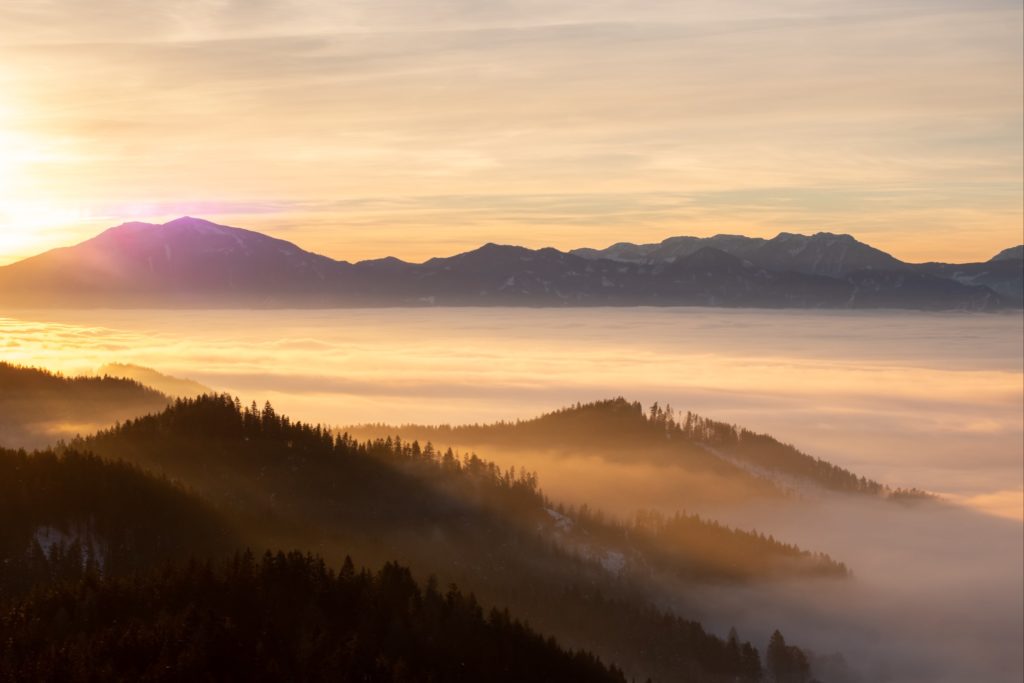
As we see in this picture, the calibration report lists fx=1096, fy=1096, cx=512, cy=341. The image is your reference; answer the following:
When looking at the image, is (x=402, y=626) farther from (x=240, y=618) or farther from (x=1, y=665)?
(x=1, y=665)

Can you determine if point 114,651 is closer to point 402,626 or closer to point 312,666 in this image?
point 312,666

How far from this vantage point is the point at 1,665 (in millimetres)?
152250

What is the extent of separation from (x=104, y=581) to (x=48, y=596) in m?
9.07

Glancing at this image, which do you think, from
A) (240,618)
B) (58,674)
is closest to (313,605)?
(240,618)

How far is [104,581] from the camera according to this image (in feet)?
594

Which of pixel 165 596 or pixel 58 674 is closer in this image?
pixel 58 674

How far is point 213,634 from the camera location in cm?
17012

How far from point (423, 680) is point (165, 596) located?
44.9 meters

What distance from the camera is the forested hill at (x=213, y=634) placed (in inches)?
6230

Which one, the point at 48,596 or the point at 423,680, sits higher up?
the point at 48,596

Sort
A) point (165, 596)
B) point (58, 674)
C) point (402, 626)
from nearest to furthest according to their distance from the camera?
1. point (58, 674)
2. point (165, 596)
3. point (402, 626)

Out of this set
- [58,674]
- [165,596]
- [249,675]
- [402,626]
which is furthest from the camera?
[402,626]

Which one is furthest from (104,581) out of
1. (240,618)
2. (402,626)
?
(402,626)

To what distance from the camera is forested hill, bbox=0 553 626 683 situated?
519ft
